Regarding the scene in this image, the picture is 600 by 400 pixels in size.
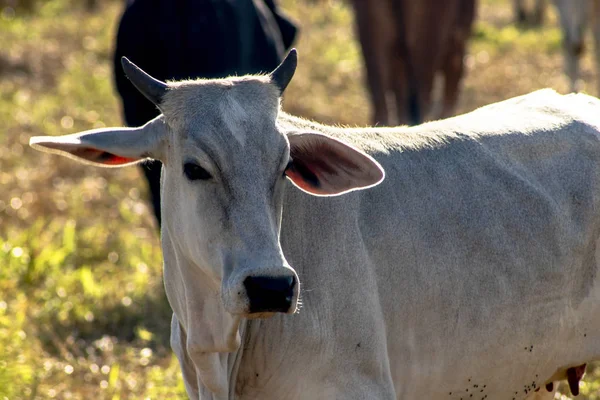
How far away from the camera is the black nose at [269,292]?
2627 mm

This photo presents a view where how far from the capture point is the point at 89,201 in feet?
24.7

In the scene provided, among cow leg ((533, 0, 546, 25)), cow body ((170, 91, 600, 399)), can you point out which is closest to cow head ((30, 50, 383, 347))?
cow body ((170, 91, 600, 399))

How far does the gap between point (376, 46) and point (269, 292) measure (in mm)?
5701

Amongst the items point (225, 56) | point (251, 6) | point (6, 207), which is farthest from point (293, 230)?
point (6, 207)

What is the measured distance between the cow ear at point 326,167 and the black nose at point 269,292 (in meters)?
0.38

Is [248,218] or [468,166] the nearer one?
[248,218]

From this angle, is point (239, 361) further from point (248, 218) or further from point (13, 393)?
point (13, 393)

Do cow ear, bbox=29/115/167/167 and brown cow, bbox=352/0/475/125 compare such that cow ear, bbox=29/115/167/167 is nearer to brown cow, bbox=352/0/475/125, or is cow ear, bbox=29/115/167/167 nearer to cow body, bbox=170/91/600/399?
cow body, bbox=170/91/600/399

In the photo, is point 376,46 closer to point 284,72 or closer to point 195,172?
point 284,72

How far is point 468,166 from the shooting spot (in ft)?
10.9

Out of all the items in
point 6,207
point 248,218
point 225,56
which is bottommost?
point 6,207

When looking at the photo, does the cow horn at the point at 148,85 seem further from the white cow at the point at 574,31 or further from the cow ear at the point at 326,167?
the white cow at the point at 574,31

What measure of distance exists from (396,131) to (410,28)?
15.8ft

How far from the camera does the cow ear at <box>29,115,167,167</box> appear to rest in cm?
284
